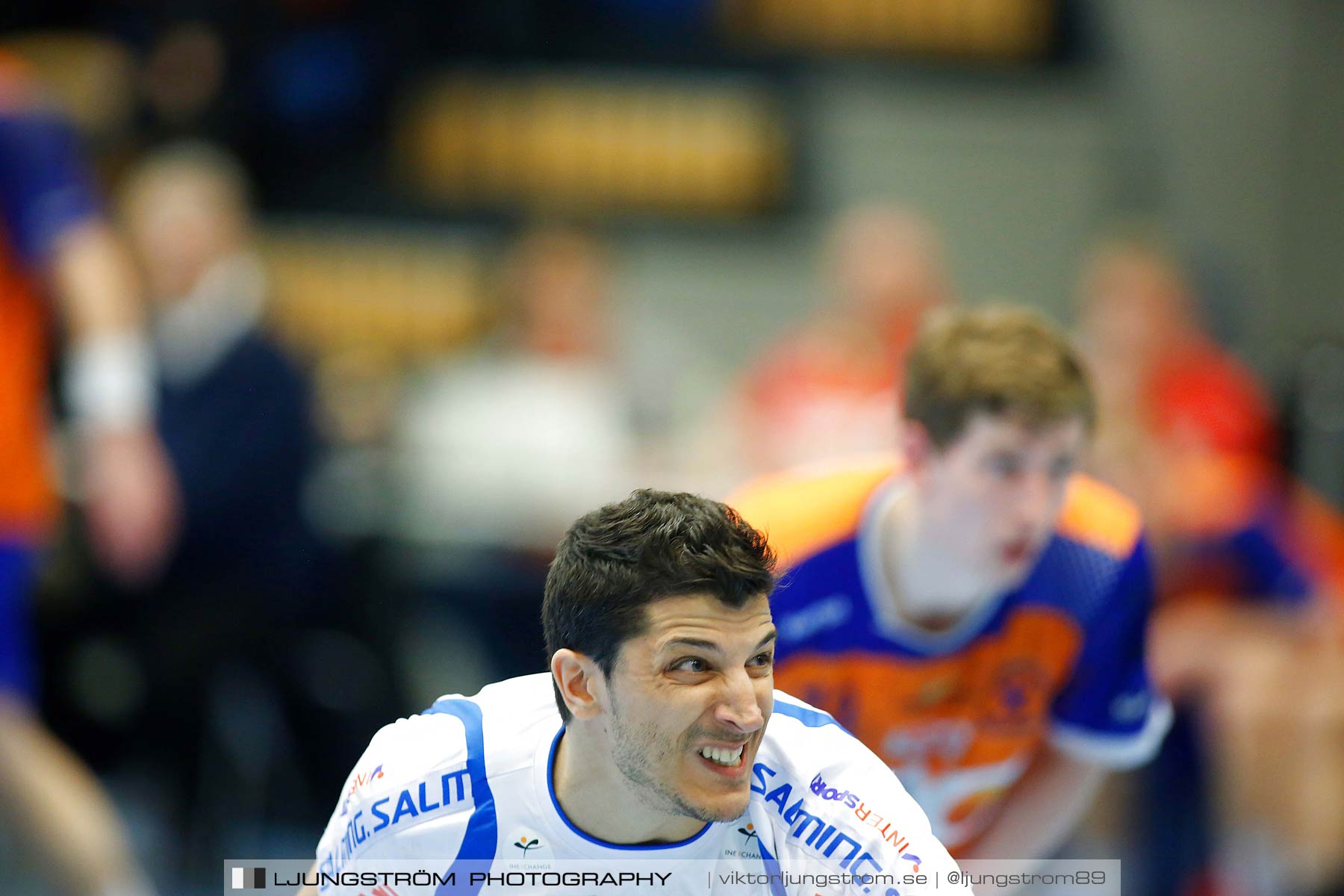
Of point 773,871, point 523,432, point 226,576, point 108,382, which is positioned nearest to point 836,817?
point 773,871

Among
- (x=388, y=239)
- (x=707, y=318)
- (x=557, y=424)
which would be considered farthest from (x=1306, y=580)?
(x=388, y=239)

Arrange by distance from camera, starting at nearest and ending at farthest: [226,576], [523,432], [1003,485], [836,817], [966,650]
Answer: [836,817], [1003,485], [966,650], [226,576], [523,432]

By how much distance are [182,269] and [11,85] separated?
2136 mm

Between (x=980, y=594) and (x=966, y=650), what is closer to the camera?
(x=980, y=594)

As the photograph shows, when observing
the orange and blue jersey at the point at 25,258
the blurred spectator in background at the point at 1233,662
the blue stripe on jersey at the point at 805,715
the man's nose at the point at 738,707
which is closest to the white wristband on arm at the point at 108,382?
the orange and blue jersey at the point at 25,258

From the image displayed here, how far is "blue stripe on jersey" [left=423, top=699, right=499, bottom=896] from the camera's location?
2.13 meters

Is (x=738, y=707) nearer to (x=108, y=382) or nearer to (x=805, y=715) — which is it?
(x=805, y=715)

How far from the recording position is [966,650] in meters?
3.10

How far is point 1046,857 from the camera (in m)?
3.36

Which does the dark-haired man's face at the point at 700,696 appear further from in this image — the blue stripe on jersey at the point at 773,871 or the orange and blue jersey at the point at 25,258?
the orange and blue jersey at the point at 25,258

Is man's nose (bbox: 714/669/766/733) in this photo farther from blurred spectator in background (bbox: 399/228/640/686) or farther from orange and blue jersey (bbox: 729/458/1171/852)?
blurred spectator in background (bbox: 399/228/640/686)

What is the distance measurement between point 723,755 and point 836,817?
0.27m

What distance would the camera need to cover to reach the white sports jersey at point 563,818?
2.07 metres

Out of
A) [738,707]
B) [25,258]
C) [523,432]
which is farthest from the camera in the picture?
[523,432]
